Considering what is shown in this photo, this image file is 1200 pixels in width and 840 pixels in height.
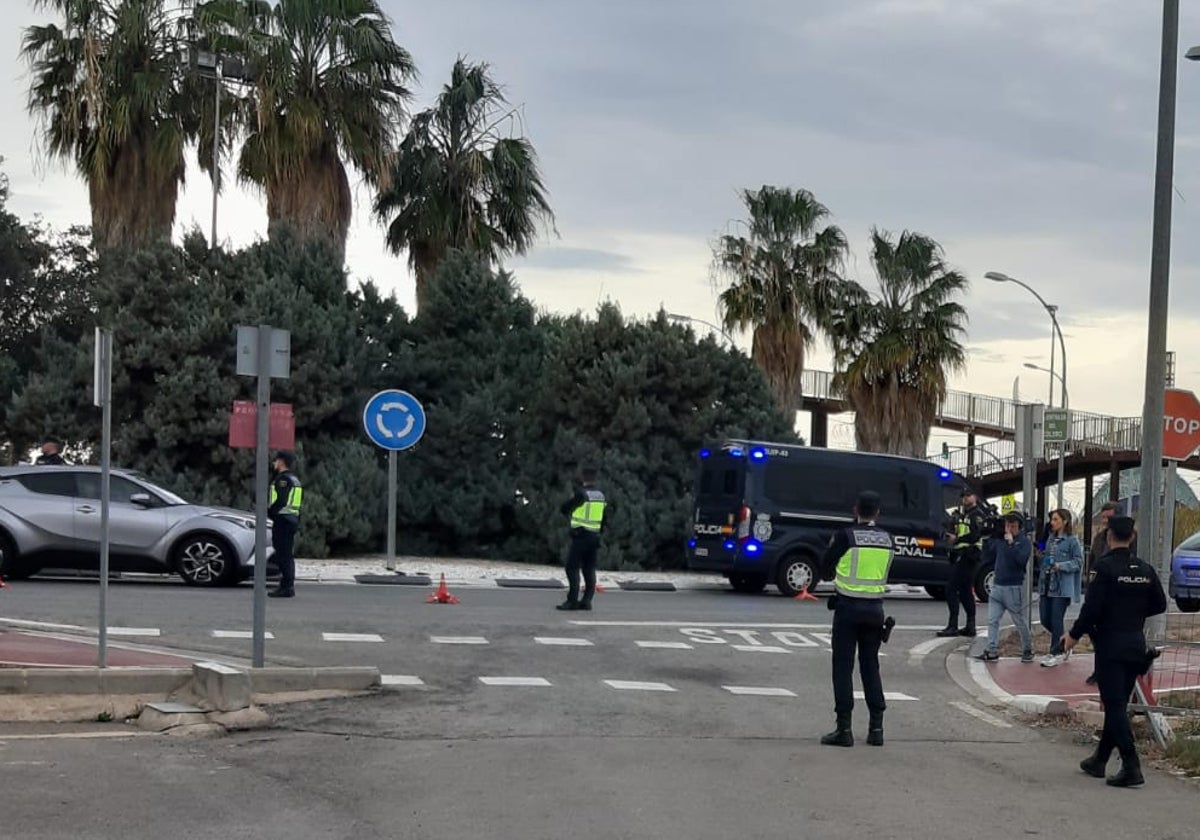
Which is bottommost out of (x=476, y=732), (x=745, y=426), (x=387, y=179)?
(x=476, y=732)

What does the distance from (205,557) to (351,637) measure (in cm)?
511

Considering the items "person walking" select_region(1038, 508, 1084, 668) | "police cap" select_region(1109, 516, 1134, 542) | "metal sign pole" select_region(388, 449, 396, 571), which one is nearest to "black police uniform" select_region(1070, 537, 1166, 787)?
"police cap" select_region(1109, 516, 1134, 542)

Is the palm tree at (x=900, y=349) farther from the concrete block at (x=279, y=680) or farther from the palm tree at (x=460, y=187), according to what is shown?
the concrete block at (x=279, y=680)

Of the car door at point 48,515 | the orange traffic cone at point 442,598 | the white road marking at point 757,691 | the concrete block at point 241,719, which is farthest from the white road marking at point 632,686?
the car door at point 48,515

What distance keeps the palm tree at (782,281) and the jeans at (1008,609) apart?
2170 centimetres

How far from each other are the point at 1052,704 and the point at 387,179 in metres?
20.9

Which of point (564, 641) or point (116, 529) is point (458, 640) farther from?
point (116, 529)

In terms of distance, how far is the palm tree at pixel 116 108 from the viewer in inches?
1136

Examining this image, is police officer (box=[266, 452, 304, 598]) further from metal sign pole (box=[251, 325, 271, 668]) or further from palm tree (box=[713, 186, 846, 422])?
palm tree (box=[713, 186, 846, 422])

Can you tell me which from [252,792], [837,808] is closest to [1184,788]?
[837,808]

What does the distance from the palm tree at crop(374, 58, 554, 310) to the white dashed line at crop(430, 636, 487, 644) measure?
1812cm

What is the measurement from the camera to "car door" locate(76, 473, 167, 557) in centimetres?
1928

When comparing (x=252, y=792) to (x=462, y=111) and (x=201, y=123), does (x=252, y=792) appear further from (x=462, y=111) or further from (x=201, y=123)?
(x=462, y=111)

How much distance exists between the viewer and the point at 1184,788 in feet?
31.1
